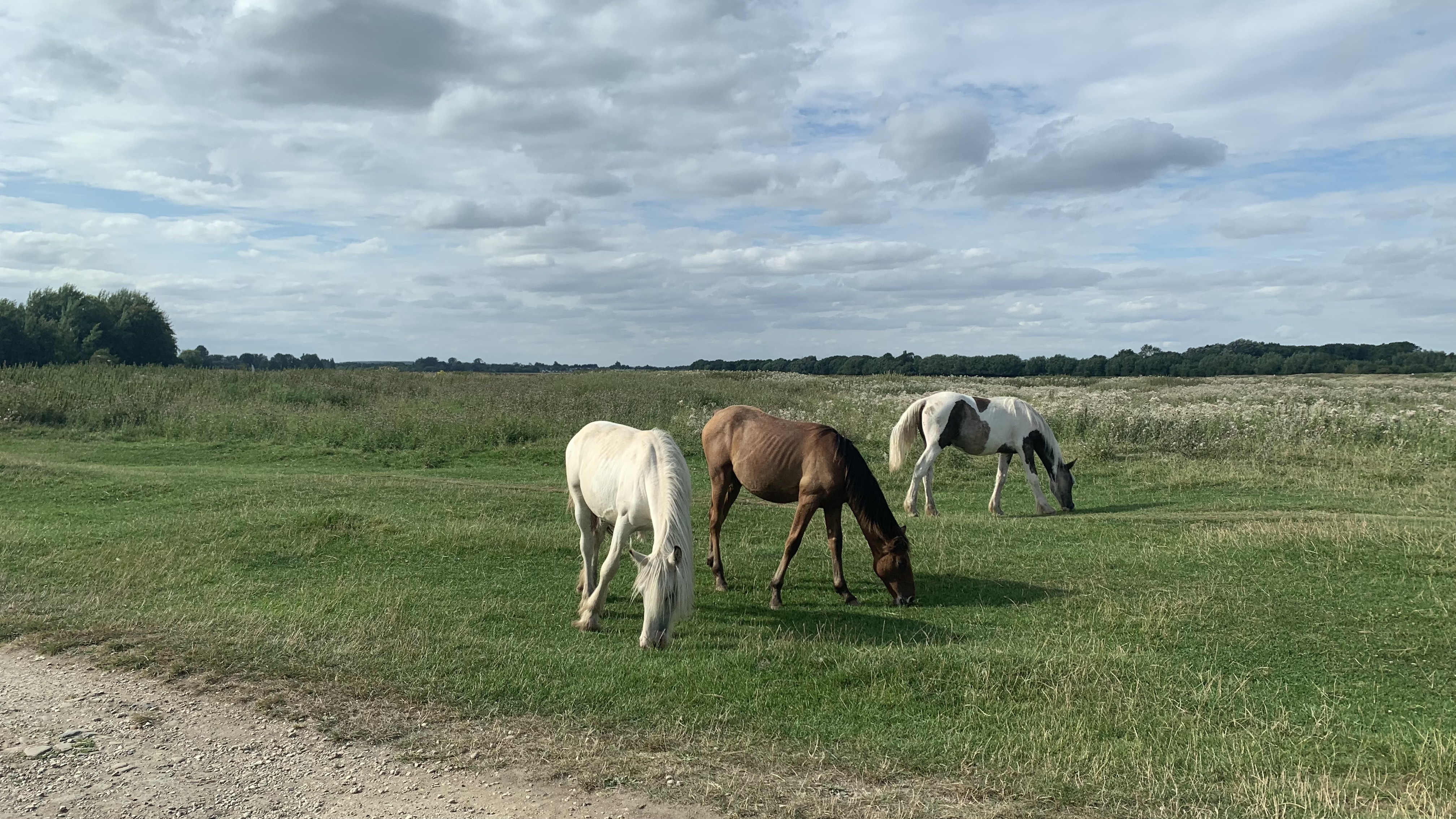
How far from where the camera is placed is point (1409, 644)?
282 inches

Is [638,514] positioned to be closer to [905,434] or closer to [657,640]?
[657,640]

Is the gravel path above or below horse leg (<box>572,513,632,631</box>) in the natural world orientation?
below

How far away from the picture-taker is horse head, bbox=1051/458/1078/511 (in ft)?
50.0

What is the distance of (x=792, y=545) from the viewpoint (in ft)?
29.3

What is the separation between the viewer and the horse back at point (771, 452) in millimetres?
9172

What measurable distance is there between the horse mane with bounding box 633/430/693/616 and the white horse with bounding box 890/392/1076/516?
27.8 ft

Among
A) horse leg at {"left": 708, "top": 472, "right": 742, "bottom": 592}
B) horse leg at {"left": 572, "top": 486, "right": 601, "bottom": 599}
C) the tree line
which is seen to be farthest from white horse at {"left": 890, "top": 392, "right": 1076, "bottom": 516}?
the tree line

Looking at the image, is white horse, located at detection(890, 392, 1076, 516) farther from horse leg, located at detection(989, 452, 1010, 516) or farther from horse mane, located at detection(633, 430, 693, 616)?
horse mane, located at detection(633, 430, 693, 616)

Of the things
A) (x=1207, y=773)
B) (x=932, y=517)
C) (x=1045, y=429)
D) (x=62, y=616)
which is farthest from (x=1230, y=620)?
(x=62, y=616)

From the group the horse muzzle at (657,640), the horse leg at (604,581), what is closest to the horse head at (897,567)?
the horse leg at (604,581)

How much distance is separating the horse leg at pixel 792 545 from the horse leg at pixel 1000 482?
6827 millimetres

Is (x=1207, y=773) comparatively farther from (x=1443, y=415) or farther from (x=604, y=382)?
(x=604, y=382)

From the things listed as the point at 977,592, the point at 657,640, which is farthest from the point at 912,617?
the point at 657,640

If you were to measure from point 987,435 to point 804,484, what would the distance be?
291 inches
